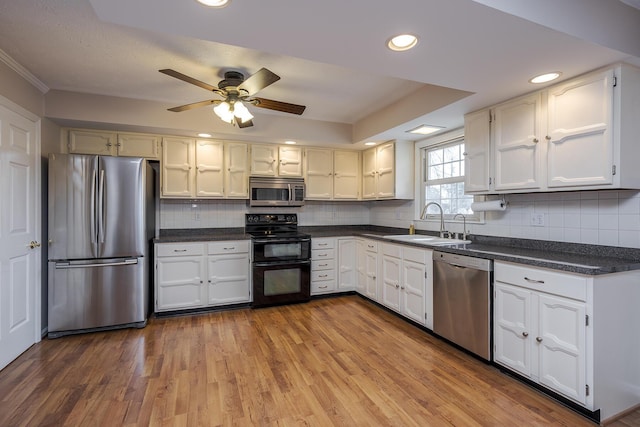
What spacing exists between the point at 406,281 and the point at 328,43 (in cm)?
247

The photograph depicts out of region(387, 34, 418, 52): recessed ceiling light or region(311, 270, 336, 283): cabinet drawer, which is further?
region(311, 270, 336, 283): cabinet drawer

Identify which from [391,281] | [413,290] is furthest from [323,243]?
[413,290]

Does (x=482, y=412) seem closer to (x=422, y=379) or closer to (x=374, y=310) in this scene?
(x=422, y=379)

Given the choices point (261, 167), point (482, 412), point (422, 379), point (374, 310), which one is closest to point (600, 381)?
point (482, 412)

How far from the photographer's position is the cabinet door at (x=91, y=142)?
3467 mm

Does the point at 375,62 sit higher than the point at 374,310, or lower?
higher

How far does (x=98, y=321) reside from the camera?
3.13m

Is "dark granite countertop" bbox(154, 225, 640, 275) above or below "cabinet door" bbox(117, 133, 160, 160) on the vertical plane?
below

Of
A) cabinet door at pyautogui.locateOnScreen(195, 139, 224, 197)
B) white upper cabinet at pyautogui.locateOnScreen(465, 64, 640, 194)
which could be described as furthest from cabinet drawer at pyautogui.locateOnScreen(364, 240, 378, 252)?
cabinet door at pyautogui.locateOnScreen(195, 139, 224, 197)

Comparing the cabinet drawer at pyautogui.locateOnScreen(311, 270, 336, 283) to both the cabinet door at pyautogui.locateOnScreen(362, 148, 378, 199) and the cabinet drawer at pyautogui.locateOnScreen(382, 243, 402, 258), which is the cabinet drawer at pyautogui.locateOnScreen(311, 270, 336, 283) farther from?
the cabinet door at pyautogui.locateOnScreen(362, 148, 378, 199)

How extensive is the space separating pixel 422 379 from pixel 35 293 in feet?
11.3

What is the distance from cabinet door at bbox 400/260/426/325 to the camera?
3.13 m

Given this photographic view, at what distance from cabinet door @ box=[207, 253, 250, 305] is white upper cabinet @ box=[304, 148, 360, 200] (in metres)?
1.32

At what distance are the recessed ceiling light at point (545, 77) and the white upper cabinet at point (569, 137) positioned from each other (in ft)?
0.39
